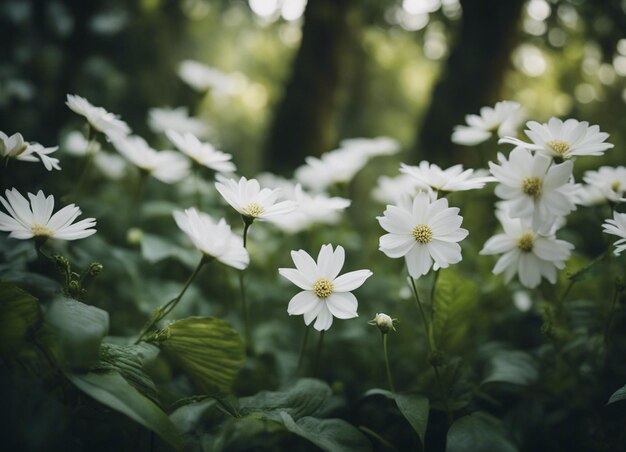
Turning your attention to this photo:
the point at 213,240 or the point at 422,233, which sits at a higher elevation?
the point at 422,233

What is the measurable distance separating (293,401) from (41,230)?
32.5 inches

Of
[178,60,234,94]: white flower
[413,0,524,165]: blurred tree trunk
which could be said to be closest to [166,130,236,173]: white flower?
[178,60,234,94]: white flower

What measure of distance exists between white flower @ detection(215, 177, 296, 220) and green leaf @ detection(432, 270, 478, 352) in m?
0.59

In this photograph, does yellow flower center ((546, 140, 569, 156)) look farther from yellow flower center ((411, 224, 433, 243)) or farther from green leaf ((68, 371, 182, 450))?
green leaf ((68, 371, 182, 450))

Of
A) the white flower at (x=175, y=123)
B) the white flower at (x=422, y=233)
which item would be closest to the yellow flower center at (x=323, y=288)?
the white flower at (x=422, y=233)

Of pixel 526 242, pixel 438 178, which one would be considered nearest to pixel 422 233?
pixel 438 178

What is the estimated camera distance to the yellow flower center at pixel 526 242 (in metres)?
1.26

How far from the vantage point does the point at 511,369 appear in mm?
1358

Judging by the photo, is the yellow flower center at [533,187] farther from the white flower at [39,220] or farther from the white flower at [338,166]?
the white flower at [39,220]

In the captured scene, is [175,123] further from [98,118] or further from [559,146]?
[559,146]

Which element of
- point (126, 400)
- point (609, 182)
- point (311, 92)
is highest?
point (311, 92)

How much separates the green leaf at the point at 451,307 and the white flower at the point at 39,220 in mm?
1050

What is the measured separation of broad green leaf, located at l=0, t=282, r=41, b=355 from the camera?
966 mm

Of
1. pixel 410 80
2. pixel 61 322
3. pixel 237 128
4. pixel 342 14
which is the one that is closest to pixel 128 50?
pixel 342 14
